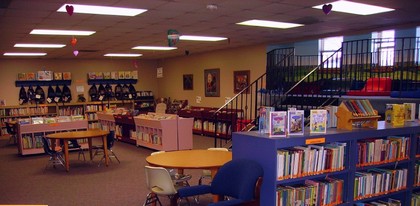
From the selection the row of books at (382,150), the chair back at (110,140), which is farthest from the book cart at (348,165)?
the chair back at (110,140)

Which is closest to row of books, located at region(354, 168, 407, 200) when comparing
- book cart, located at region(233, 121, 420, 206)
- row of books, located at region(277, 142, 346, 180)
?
book cart, located at region(233, 121, 420, 206)

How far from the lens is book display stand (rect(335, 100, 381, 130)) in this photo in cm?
382

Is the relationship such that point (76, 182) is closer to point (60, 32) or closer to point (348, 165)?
point (60, 32)

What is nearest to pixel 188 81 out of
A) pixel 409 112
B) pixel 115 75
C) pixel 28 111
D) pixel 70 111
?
pixel 115 75

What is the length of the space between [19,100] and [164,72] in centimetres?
598

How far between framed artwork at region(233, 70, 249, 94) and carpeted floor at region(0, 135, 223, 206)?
156 inches

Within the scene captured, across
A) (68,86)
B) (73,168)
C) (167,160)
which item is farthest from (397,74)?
(68,86)

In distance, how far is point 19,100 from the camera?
42.0ft

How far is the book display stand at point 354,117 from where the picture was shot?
3824 millimetres

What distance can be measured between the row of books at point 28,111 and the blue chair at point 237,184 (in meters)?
11.1

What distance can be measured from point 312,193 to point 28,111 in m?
12.1

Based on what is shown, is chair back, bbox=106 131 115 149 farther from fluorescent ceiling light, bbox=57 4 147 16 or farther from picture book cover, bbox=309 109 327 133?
picture book cover, bbox=309 109 327 133

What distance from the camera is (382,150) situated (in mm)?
3986

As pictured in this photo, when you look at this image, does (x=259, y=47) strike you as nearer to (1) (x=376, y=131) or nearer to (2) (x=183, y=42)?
(2) (x=183, y=42)
